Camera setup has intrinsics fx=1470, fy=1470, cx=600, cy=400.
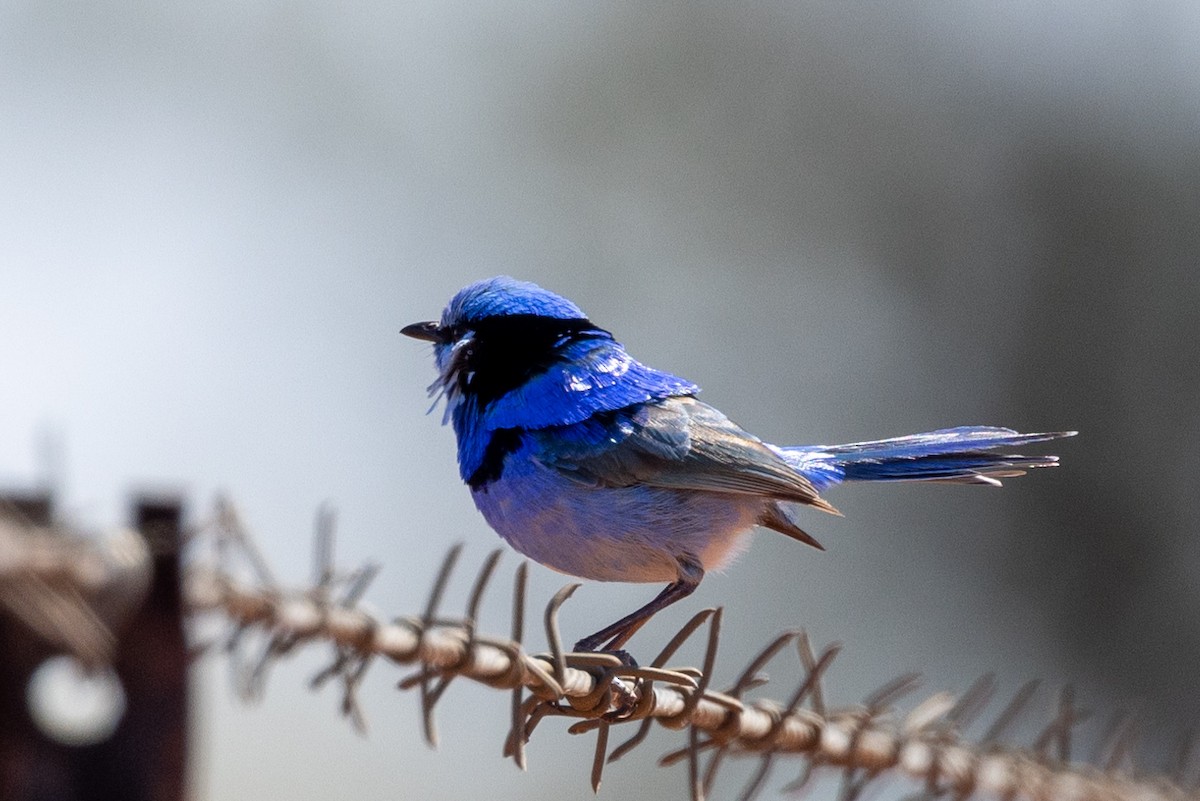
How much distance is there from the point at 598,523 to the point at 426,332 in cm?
89

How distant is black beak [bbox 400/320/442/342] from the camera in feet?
14.0

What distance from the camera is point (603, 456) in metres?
3.83

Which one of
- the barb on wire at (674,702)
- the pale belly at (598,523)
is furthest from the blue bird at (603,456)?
the barb on wire at (674,702)

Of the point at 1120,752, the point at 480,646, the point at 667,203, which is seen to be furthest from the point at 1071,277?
the point at 480,646

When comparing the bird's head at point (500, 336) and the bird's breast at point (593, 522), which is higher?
the bird's head at point (500, 336)

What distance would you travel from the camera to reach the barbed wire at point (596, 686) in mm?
1947

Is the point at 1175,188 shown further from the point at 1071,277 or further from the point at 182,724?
the point at 182,724

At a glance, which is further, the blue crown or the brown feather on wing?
the blue crown

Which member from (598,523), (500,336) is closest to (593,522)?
(598,523)

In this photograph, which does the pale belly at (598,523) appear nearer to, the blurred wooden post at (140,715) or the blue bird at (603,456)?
the blue bird at (603,456)

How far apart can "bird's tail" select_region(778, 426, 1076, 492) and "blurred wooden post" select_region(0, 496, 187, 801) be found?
9.61 ft

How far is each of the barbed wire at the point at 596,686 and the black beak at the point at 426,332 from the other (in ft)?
4.84

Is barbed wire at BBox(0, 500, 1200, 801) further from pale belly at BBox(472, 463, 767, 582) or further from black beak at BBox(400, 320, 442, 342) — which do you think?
black beak at BBox(400, 320, 442, 342)

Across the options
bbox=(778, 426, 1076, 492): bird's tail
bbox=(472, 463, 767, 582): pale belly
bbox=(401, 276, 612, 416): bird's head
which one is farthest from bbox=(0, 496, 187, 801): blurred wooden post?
bbox=(778, 426, 1076, 492): bird's tail
